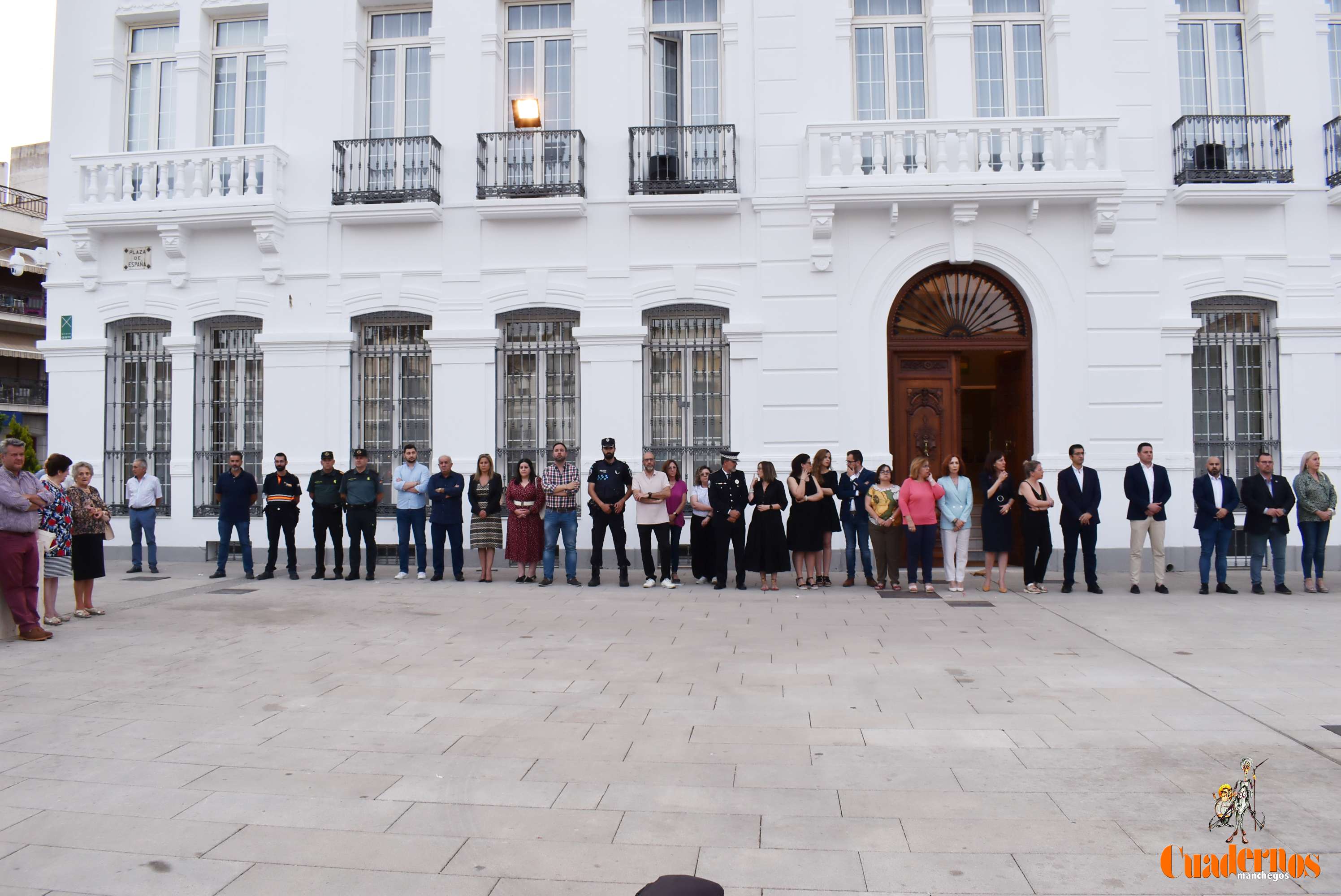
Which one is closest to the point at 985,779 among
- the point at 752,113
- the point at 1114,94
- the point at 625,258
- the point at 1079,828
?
the point at 1079,828

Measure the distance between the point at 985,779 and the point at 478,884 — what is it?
8.55ft

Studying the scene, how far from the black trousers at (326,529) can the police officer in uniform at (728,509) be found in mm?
5252

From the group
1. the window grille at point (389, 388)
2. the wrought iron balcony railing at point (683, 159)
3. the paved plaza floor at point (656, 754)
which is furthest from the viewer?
the window grille at point (389, 388)

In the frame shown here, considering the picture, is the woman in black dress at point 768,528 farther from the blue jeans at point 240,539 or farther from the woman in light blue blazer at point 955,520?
the blue jeans at point 240,539

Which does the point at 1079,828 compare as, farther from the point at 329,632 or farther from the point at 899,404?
the point at 899,404

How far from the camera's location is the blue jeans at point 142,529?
44.5ft

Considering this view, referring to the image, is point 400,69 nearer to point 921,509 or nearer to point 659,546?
point 659,546

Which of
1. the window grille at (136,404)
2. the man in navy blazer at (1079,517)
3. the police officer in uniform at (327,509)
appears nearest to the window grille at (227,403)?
the window grille at (136,404)

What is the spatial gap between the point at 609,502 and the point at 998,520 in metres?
5.04

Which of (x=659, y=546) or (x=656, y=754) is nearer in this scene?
(x=656, y=754)

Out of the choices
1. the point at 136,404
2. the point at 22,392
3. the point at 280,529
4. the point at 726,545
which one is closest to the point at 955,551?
the point at 726,545

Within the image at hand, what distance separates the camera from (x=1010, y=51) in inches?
543

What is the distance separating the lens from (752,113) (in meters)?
13.6

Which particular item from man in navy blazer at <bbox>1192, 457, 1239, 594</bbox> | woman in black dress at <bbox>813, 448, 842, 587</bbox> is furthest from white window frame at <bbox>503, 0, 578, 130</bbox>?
man in navy blazer at <bbox>1192, 457, 1239, 594</bbox>
